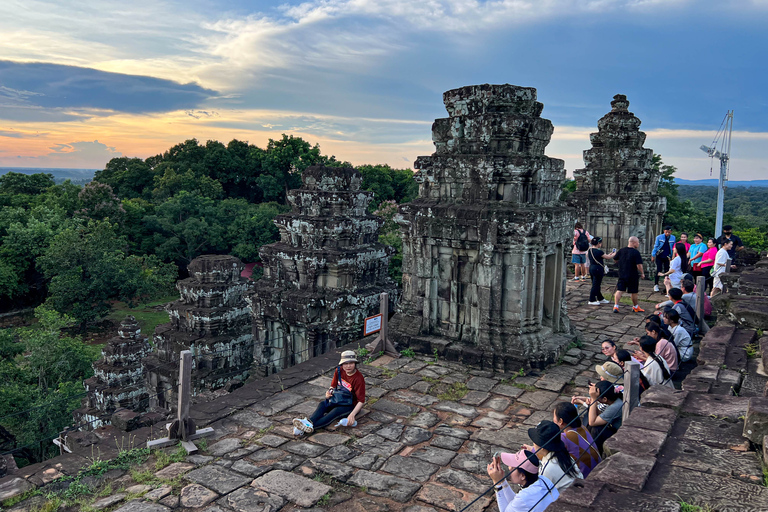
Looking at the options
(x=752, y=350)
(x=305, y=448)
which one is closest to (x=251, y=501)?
(x=305, y=448)

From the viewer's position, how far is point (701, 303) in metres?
8.68

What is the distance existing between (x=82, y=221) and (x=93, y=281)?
7200 mm

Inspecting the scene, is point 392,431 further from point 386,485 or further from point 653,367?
point 653,367

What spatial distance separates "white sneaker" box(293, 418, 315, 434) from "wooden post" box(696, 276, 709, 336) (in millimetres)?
6614

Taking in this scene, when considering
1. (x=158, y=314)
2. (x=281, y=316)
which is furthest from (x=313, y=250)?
(x=158, y=314)

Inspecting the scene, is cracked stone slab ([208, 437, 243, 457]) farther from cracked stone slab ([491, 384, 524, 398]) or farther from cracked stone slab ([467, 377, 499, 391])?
cracked stone slab ([491, 384, 524, 398])

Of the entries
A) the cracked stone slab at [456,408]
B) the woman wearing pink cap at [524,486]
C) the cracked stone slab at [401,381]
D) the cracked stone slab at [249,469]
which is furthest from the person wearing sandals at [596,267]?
the cracked stone slab at [249,469]

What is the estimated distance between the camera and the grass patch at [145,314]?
2760 cm

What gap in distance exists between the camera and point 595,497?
10.5 feet

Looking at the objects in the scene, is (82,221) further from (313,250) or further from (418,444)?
(418,444)

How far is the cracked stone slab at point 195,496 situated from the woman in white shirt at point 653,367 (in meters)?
4.52

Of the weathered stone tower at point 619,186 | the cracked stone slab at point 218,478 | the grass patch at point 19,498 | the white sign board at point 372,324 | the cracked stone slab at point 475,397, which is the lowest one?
the grass patch at point 19,498

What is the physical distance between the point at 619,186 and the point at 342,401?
11.4 m

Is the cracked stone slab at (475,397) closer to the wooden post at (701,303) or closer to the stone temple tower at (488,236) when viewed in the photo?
the stone temple tower at (488,236)
